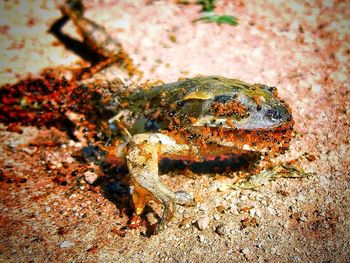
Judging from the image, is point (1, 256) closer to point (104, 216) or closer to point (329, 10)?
point (104, 216)

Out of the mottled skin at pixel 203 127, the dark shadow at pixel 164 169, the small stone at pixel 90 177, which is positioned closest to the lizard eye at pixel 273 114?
the mottled skin at pixel 203 127

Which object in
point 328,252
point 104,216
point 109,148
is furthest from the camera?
point 109,148

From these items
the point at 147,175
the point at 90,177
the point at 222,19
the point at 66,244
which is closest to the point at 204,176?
the point at 147,175

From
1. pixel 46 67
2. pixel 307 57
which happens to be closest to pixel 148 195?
pixel 46 67

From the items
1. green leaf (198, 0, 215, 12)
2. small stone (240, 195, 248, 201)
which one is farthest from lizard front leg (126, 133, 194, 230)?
green leaf (198, 0, 215, 12)

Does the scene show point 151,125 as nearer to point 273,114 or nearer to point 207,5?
point 273,114

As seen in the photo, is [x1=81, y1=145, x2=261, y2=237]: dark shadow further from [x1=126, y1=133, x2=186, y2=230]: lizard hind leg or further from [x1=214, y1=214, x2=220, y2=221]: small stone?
[x1=214, y1=214, x2=220, y2=221]: small stone

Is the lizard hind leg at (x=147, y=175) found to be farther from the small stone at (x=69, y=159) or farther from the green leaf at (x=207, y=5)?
the green leaf at (x=207, y=5)
